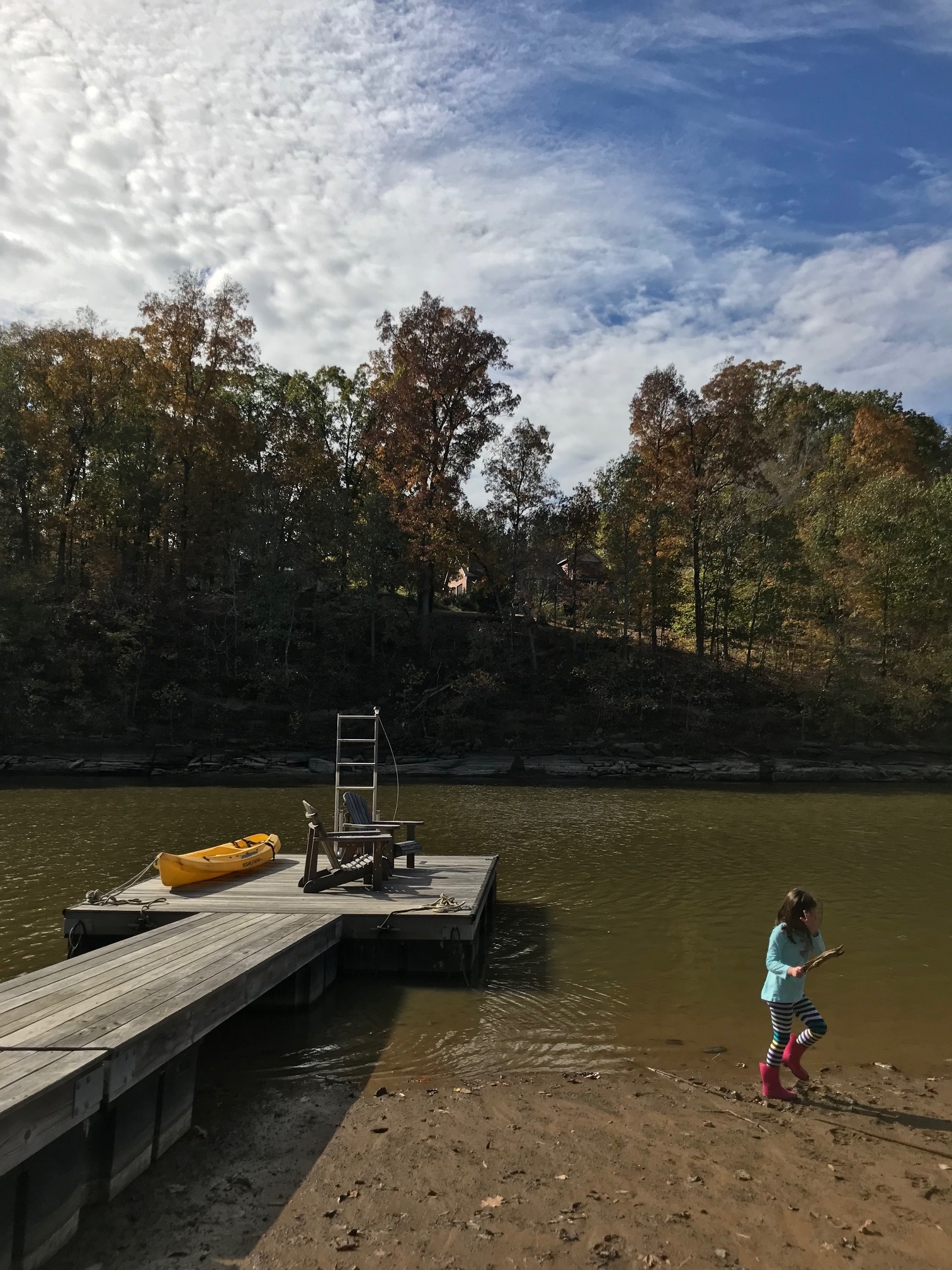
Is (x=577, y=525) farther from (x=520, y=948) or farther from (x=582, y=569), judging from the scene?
(x=520, y=948)

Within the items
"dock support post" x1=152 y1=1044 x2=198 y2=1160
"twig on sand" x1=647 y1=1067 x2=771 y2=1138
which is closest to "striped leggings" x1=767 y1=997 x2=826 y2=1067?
"twig on sand" x1=647 y1=1067 x2=771 y2=1138

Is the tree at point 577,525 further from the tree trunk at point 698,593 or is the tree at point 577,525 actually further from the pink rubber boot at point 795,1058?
the pink rubber boot at point 795,1058

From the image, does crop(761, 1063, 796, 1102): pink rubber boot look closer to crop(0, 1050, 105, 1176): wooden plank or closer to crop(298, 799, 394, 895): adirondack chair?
crop(0, 1050, 105, 1176): wooden plank

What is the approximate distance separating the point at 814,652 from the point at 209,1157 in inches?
1286

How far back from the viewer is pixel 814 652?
33188 mm

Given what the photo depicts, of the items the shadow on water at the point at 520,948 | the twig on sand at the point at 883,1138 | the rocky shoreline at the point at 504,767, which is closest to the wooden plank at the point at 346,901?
the shadow on water at the point at 520,948

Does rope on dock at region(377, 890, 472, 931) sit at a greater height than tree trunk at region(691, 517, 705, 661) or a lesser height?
lesser

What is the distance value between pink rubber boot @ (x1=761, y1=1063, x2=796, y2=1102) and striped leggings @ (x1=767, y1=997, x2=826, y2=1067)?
5cm

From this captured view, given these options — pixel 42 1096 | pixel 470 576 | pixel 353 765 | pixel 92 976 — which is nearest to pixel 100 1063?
pixel 42 1096

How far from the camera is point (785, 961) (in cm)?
581

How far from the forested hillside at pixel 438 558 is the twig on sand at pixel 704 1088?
2475 centimetres

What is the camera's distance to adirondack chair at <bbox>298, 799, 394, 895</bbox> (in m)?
9.52

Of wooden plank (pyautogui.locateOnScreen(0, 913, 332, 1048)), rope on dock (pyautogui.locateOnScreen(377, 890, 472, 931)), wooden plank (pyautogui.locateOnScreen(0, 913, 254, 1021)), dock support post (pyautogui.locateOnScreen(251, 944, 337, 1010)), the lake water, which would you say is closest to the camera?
wooden plank (pyautogui.locateOnScreen(0, 913, 332, 1048))

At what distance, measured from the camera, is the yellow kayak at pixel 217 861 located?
31.4 ft
